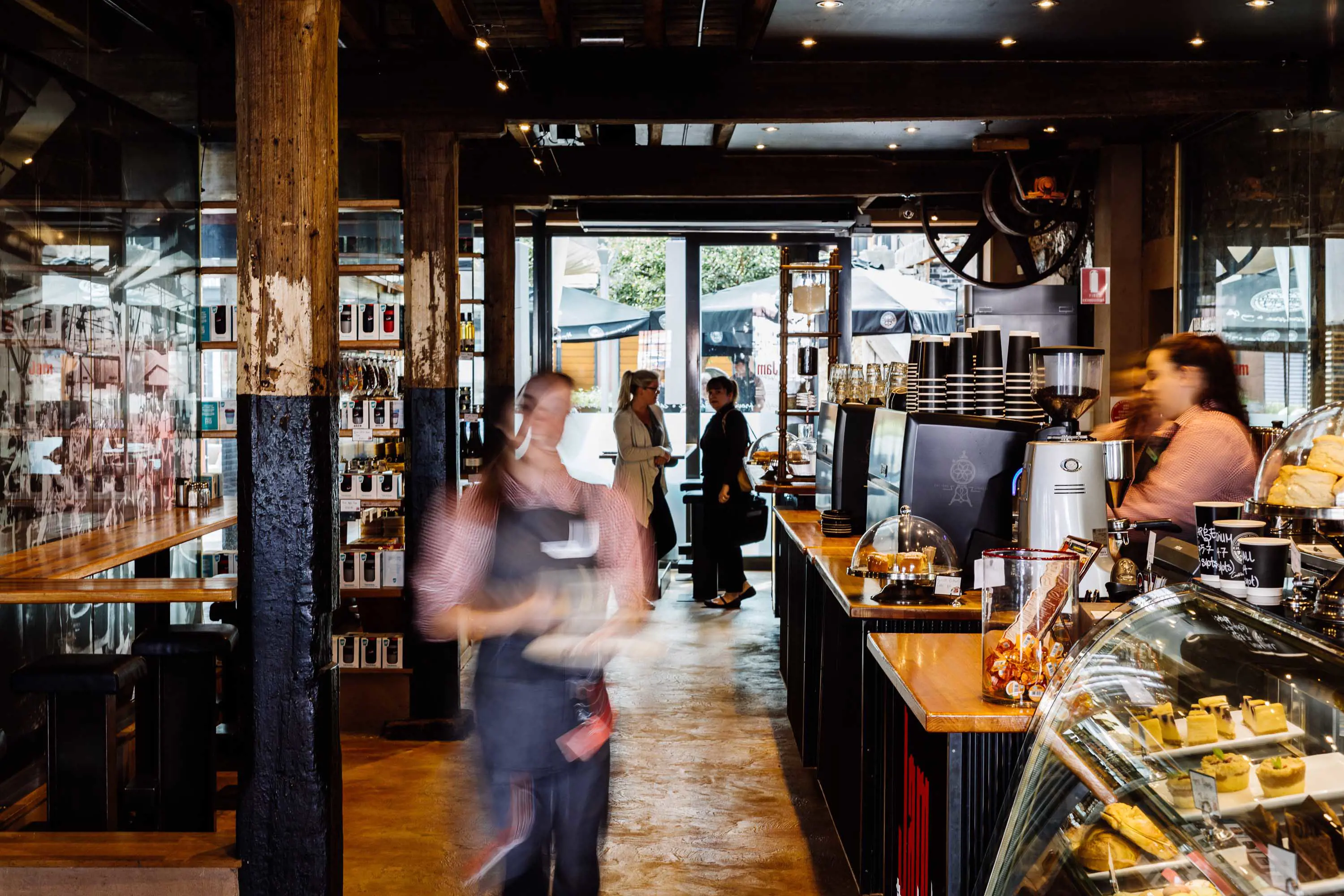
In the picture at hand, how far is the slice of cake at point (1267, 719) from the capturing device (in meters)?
1.67

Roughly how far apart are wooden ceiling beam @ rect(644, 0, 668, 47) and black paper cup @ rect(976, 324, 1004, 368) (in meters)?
1.98

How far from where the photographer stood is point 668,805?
4.80 metres

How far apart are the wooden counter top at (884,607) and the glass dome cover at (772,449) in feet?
15.9

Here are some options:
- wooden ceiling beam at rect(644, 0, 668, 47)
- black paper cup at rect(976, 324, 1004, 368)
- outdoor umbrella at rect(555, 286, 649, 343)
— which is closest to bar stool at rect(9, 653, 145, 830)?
black paper cup at rect(976, 324, 1004, 368)

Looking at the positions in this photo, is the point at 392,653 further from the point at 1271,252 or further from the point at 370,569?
the point at 1271,252

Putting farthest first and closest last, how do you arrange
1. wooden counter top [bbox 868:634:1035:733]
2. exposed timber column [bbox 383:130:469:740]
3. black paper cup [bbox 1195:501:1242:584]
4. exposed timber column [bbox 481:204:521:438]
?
1. exposed timber column [bbox 481:204:521:438]
2. exposed timber column [bbox 383:130:469:740]
3. wooden counter top [bbox 868:634:1035:733]
4. black paper cup [bbox 1195:501:1242:584]

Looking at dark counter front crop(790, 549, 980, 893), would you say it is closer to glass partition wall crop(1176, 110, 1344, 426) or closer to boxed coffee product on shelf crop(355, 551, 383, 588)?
boxed coffee product on shelf crop(355, 551, 383, 588)

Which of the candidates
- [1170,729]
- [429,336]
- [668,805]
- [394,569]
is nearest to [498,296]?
[429,336]

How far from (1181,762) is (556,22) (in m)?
4.47

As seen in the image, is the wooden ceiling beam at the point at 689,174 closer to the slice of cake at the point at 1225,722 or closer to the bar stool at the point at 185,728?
the bar stool at the point at 185,728

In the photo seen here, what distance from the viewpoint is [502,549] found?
119 inches

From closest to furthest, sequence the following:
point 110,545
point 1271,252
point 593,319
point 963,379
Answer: point 963,379, point 110,545, point 1271,252, point 593,319

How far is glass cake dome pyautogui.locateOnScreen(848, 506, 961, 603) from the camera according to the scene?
3725mm

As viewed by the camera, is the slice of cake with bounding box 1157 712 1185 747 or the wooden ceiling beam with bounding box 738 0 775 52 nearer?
the slice of cake with bounding box 1157 712 1185 747
